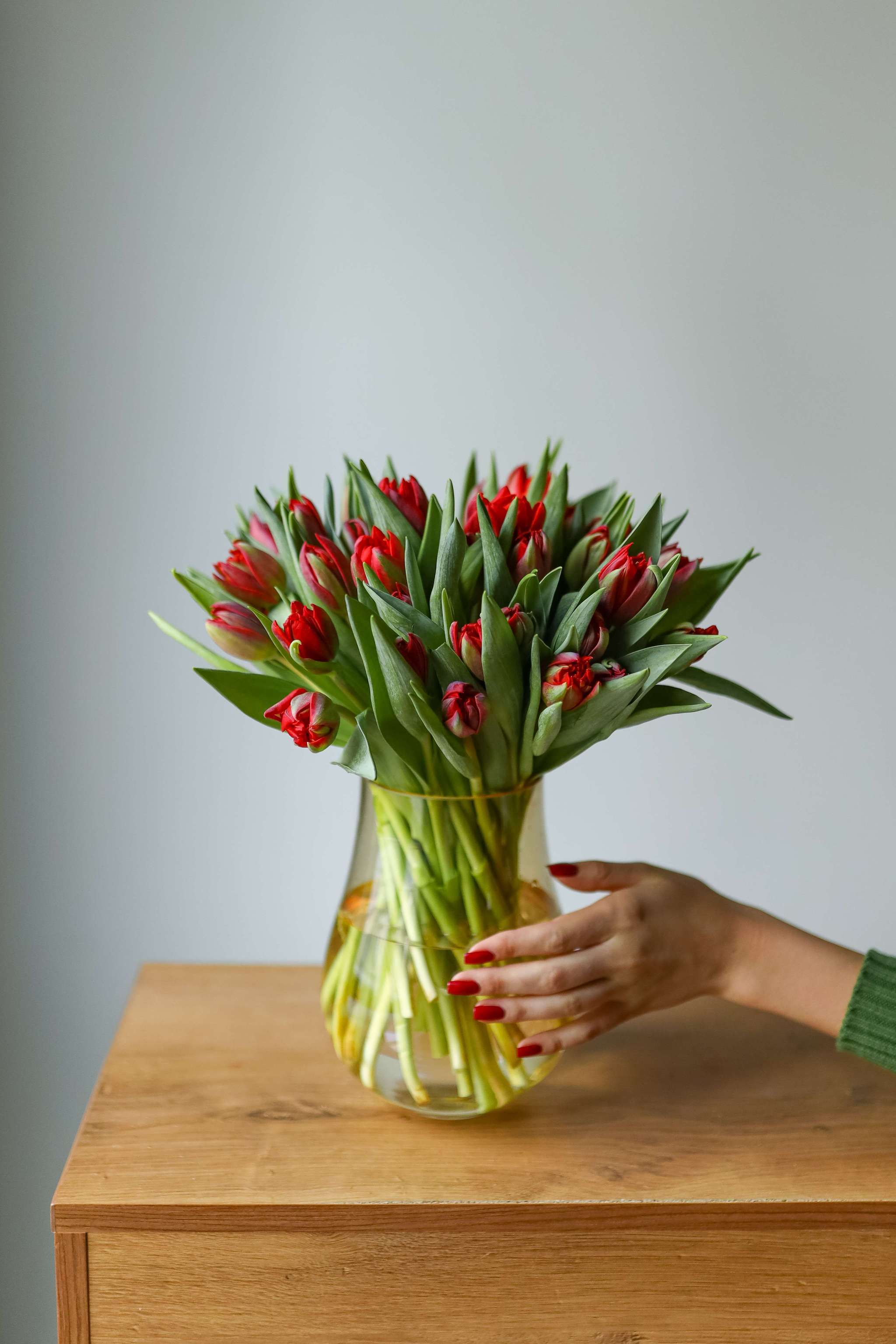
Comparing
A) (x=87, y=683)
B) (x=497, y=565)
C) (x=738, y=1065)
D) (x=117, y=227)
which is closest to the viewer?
(x=497, y=565)

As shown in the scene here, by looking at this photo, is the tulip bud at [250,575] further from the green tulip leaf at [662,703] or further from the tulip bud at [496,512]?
the green tulip leaf at [662,703]

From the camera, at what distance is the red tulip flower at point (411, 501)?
0.73 metres

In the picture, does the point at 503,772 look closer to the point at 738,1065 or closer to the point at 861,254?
the point at 738,1065

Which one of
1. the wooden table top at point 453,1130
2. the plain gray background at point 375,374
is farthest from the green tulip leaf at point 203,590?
the plain gray background at point 375,374

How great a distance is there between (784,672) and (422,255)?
63 centimetres

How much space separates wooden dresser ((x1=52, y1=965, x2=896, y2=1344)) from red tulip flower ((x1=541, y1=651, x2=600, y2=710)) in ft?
1.08

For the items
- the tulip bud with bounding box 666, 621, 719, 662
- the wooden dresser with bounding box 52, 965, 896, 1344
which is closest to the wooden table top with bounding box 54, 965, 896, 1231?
the wooden dresser with bounding box 52, 965, 896, 1344

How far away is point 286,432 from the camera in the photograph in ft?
4.09

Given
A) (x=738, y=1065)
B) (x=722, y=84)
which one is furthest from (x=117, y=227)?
(x=738, y=1065)

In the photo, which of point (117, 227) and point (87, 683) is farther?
point (87, 683)

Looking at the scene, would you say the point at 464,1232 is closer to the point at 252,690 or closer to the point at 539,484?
the point at 252,690

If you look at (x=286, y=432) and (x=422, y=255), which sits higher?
(x=422, y=255)

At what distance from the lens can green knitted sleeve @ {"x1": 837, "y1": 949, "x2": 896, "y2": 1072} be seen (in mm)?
804

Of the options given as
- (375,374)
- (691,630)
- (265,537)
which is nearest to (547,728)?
(691,630)
